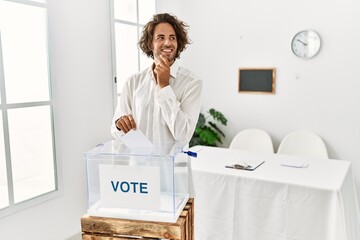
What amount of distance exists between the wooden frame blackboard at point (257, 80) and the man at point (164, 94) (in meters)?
2.43

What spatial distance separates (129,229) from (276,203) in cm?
141

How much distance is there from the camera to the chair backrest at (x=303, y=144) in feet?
11.3

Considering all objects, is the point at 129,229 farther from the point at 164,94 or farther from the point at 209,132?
the point at 209,132

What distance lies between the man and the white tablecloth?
1.04 metres

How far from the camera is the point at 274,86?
374 cm

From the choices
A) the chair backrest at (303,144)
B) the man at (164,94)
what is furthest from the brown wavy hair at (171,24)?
the chair backrest at (303,144)

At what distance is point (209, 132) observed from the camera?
3928 millimetres

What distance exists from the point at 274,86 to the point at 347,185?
1.62 metres

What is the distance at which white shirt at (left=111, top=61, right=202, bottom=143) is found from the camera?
1313mm

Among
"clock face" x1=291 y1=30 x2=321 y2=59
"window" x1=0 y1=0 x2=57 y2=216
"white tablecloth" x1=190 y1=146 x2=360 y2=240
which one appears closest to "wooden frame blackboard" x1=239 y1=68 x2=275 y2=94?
"clock face" x1=291 y1=30 x2=321 y2=59

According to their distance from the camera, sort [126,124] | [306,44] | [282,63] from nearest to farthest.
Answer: [126,124] < [306,44] < [282,63]

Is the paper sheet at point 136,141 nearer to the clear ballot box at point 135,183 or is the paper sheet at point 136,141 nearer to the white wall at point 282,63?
the clear ballot box at point 135,183

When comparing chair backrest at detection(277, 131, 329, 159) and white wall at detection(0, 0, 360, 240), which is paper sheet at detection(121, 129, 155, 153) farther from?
chair backrest at detection(277, 131, 329, 159)

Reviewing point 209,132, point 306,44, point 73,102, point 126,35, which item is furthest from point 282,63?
point 73,102
